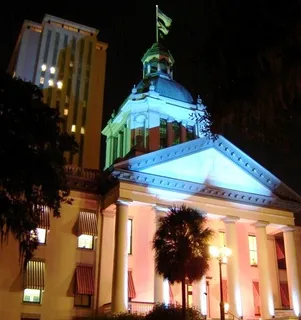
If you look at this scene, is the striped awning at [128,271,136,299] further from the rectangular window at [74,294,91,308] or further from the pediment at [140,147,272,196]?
the pediment at [140,147,272,196]

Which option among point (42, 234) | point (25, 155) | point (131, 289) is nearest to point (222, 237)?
point (131, 289)

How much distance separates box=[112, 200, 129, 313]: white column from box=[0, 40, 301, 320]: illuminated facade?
0.06 metres

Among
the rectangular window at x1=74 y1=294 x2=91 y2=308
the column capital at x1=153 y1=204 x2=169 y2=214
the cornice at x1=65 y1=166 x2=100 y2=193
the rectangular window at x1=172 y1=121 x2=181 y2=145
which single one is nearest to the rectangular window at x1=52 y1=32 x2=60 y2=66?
the rectangular window at x1=172 y1=121 x2=181 y2=145

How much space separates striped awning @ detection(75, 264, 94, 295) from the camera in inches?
1206

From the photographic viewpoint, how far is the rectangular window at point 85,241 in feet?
108

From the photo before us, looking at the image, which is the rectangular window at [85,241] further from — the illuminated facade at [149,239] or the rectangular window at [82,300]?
the rectangular window at [82,300]

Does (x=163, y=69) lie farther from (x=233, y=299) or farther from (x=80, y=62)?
(x=233, y=299)

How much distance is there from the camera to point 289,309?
113 ft

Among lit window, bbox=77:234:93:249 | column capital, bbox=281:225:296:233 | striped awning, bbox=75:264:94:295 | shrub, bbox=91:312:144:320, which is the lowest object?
shrub, bbox=91:312:144:320

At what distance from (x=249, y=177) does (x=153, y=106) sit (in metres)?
17.9

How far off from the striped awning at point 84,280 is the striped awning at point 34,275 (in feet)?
7.11

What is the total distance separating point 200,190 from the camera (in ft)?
111

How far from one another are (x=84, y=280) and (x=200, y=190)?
9.95 metres

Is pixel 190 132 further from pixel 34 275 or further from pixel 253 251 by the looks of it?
pixel 34 275
